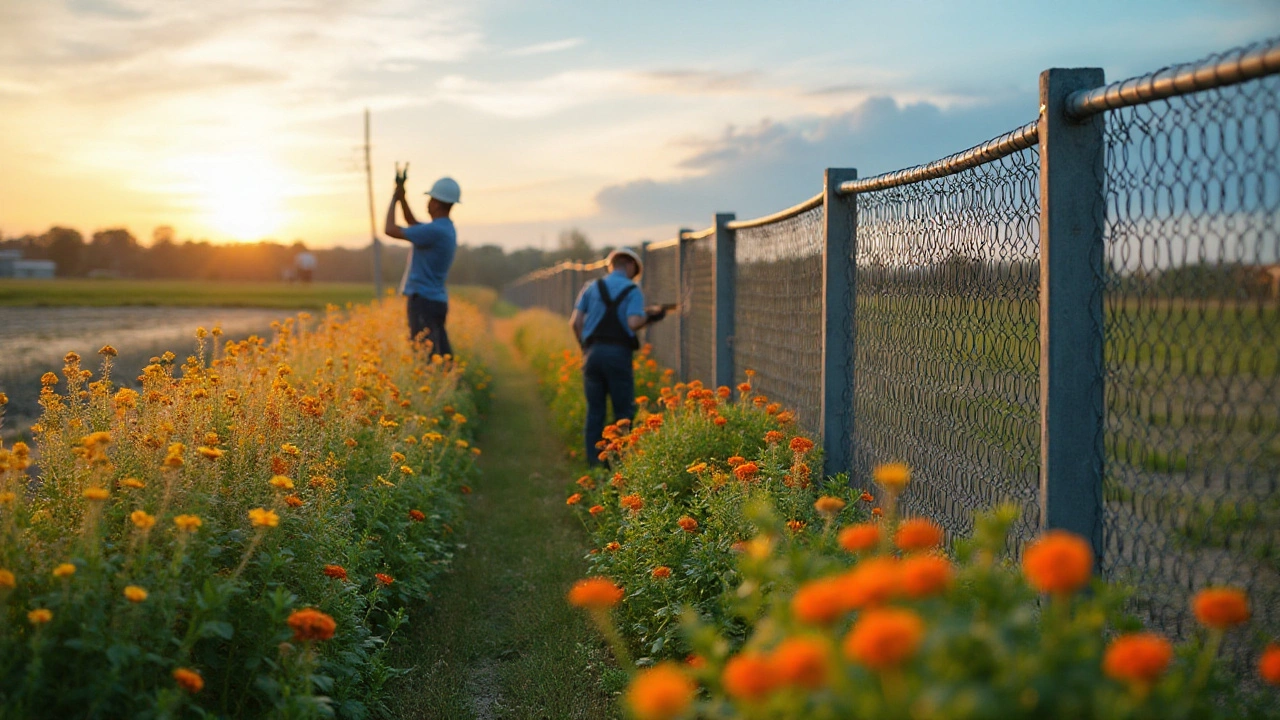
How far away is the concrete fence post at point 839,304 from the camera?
487cm

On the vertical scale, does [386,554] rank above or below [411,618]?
above

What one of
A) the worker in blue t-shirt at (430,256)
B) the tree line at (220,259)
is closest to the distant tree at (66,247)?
the tree line at (220,259)

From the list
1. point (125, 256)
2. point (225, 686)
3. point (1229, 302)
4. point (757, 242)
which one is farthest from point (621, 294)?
point (125, 256)

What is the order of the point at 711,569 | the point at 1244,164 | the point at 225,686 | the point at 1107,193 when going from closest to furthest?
the point at 1244,164 < the point at 1107,193 < the point at 225,686 < the point at 711,569

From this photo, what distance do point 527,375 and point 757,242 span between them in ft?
37.3

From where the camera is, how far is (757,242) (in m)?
6.85

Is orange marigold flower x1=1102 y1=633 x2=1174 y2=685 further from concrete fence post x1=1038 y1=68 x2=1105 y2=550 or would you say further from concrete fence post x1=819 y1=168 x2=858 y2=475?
concrete fence post x1=819 y1=168 x2=858 y2=475

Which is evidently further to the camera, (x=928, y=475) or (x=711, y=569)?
(x=928, y=475)

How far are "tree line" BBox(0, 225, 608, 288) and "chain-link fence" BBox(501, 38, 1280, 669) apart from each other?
288 ft

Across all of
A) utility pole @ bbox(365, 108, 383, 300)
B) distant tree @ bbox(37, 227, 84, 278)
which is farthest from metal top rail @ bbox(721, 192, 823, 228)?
distant tree @ bbox(37, 227, 84, 278)

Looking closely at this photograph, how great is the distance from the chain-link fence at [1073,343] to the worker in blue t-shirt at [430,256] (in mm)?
4451

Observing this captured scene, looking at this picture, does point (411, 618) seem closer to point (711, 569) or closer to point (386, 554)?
point (386, 554)

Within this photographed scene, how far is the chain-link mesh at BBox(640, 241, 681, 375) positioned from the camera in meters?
10.1

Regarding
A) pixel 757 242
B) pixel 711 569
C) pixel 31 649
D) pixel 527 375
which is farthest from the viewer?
pixel 527 375
